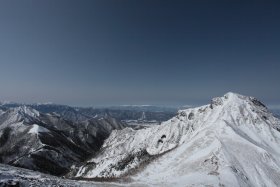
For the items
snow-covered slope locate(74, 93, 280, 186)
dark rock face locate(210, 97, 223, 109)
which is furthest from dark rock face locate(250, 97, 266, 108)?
dark rock face locate(210, 97, 223, 109)

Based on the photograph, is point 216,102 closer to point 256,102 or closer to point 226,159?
point 256,102

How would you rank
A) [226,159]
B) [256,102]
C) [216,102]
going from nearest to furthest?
[226,159] < [256,102] < [216,102]

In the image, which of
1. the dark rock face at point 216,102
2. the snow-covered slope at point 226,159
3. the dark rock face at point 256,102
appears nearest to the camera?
the snow-covered slope at point 226,159

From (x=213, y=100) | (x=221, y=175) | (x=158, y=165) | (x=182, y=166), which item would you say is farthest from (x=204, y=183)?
(x=213, y=100)

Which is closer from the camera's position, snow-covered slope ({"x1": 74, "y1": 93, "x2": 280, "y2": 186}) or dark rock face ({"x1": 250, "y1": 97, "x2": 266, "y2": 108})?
snow-covered slope ({"x1": 74, "y1": 93, "x2": 280, "y2": 186})

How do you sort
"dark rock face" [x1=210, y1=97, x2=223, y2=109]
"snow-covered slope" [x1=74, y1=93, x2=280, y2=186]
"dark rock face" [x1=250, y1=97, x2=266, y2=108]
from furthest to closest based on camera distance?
"dark rock face" [x1=210, y1=97, x2=223, y2=109]
"dark rock face" [x1=250, y1=97, x2=266, y2=108]
"snow-covered slope" [x1=74, y1=93, x2=280, y2=186]

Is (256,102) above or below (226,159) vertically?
above

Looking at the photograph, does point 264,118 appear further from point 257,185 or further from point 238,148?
point 257,185

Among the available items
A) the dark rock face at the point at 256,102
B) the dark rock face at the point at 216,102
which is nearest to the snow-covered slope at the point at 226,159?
the dark rock face at the point at 256,102

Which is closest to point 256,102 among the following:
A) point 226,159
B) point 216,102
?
point 216,102

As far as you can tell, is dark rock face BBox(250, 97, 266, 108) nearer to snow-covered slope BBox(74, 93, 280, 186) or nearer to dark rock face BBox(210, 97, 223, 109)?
snow-covered slope BBox(74, 93, 280, 186)

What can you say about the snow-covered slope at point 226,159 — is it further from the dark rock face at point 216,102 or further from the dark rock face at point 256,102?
the dark rock face at point 216,102
